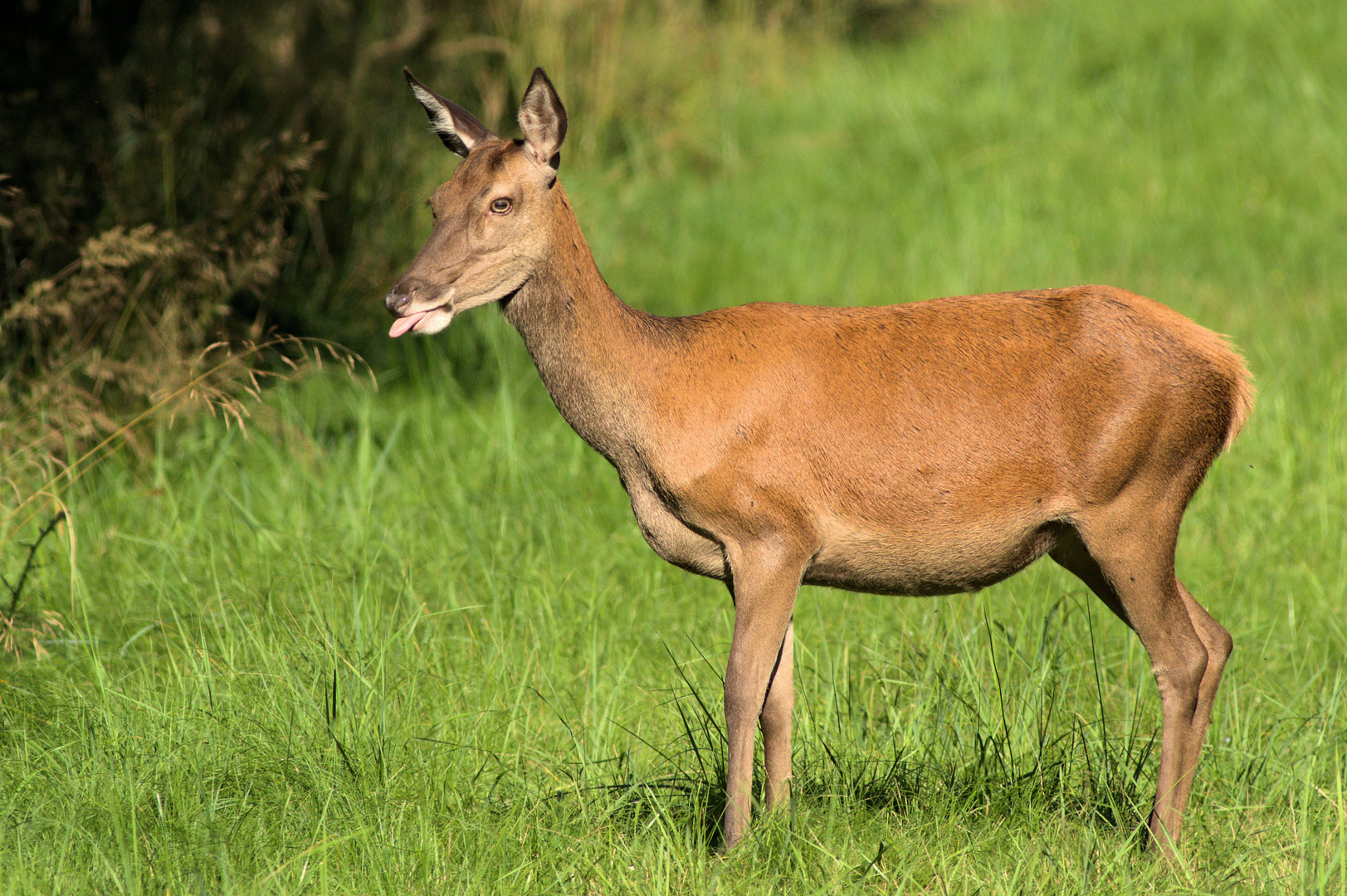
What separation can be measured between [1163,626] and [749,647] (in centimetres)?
130

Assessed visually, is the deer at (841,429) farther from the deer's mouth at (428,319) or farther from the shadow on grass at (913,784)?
the shadow on grass at (913,784)

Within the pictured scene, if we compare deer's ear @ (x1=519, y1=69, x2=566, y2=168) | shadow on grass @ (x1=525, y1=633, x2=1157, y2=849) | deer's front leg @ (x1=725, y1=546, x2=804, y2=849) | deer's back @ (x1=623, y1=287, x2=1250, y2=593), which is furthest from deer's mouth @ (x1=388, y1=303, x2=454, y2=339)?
shadow on grass @ (x1=525, y1=633, x2=1157, y2=849)

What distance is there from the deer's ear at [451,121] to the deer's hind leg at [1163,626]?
215 cm

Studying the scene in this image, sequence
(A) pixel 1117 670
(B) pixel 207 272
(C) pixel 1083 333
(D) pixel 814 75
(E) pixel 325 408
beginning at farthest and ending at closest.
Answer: (D) pixel 814 75 < (E) pixel 325 408 < (B) pixel 207 272 < (A) pixel 1117 670 < (C) pixel 1083 333

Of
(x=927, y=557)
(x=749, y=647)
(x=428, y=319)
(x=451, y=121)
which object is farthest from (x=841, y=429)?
(x=451, y=121)

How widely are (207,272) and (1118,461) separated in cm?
399

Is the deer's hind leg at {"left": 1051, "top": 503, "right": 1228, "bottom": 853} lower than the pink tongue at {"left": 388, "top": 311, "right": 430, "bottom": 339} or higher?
lower

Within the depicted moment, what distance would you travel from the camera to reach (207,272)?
5973mm

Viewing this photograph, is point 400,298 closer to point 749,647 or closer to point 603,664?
point 749,647

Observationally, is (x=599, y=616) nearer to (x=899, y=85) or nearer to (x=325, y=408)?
(x=325, y=408)

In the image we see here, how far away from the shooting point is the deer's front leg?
3828mm

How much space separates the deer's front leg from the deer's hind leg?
0.92 metres

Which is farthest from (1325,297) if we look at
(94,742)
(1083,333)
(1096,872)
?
(94,742)

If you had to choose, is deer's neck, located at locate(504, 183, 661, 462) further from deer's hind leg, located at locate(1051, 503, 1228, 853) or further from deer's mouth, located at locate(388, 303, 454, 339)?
deer's hind leg, located at locate(1051, 503, 1228, 853)
